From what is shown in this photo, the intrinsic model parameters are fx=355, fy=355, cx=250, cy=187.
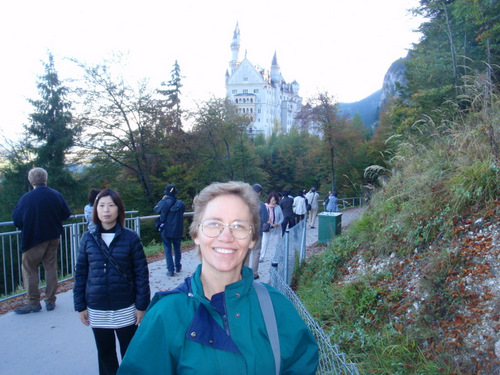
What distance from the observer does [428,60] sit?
1128cm

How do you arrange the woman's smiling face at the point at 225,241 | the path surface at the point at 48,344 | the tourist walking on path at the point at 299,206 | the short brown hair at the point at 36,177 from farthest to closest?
the tourist walking on path at the point at 299,206 → the short brown hair at the point at 36,177 → the path surface at the point at 48,344 → the woman's smiling face at the point at 225,241

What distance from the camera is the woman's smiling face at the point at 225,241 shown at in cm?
183

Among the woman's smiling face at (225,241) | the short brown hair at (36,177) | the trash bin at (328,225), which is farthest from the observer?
the trash bin at (328,225)

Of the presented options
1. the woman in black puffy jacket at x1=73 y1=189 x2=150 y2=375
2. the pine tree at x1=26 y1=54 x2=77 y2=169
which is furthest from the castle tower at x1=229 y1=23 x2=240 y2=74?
the woman in black puffy jacket at x1=73 y1=189 x2=150 y2=375

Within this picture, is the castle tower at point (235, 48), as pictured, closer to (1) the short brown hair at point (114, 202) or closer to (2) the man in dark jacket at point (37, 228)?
(2) the man in dark jacket at point (37, 228)

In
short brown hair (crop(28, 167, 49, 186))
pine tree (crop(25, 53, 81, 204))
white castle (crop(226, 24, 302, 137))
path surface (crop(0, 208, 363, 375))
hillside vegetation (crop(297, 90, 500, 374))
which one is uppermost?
white castle (crop(226, 24, 302, 137))

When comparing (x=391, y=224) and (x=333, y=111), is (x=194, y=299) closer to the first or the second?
(x=391, y=224)

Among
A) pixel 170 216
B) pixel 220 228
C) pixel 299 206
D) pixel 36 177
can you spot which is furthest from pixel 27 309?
pixel 299 206

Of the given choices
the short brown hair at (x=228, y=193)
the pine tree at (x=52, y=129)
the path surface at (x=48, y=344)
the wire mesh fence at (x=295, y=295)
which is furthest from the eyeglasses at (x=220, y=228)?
the pine tree at (x=52, y=129)

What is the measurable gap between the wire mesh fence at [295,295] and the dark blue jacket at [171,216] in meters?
2.43

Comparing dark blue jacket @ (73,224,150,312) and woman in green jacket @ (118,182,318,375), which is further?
dark blue jacket @ (73,224,150,312)

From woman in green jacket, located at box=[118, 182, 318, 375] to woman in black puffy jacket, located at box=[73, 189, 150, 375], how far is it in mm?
1474

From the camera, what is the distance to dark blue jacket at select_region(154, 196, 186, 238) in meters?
7.26

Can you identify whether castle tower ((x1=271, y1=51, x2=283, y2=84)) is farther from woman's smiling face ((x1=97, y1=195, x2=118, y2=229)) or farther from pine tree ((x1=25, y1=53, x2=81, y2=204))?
woman's smiling face ((x1=97, y1=195, x2=118, y2=229))
